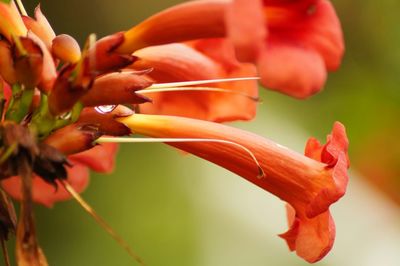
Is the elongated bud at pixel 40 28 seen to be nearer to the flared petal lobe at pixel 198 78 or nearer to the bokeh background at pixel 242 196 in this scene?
the flared petal lobe at pixel 198 78

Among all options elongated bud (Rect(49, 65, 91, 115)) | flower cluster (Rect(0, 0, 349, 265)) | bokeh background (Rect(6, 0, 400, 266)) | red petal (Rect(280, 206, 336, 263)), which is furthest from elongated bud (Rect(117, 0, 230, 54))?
bokeh background (Rect(6, 0, 400, 266))

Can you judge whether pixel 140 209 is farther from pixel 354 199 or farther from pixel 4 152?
pixel 4 152

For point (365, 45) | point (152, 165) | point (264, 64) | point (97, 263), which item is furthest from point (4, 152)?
point (365, 45)

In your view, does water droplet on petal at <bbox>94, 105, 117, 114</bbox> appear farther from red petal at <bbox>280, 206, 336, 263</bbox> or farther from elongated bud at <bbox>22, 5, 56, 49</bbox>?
red petal at <bbox>280, 206, 336, 263</bbox>

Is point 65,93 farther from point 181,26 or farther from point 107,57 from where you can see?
point 181,26

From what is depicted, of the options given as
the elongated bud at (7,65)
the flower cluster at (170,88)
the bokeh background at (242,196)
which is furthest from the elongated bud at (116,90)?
the bokeh background at (242,196)

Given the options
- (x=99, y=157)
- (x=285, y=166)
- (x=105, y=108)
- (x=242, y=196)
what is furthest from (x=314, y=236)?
(x=242, y=196)
